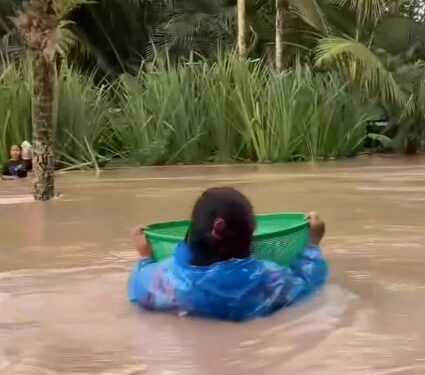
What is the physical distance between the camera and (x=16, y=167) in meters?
12.9

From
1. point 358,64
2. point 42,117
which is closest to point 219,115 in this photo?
point 358,64

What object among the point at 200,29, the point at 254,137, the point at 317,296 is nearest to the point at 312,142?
the point at 254,137

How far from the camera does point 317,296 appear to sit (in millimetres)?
4484

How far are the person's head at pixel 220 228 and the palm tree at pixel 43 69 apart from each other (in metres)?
5.27

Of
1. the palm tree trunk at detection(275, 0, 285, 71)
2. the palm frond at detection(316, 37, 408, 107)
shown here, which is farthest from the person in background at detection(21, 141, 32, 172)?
the palm tree trunk at detection(275, 0, 285, 71)

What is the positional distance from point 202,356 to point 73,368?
1.58 ft

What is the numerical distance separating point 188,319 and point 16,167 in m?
9.16

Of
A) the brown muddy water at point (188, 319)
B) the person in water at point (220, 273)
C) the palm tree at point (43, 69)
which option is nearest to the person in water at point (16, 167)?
the palm tree at point (43, 69)

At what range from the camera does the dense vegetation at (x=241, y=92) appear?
15031 millimetres

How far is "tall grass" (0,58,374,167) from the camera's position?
1551 cm

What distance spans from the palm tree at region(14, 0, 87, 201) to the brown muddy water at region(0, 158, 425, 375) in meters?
0.69

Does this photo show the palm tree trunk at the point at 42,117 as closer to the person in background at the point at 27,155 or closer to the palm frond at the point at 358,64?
the person in background at the point at 27,155

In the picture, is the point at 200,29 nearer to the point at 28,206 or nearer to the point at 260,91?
the point at 260,91

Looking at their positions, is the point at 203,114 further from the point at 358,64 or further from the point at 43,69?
the point at 43,69
